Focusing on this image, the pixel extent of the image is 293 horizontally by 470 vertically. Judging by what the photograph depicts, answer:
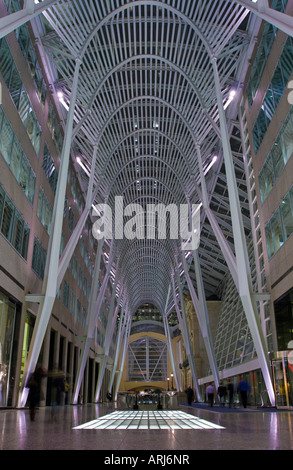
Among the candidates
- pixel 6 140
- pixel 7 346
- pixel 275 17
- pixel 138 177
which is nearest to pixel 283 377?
pixel 7 346

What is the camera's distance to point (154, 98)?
84.1ft

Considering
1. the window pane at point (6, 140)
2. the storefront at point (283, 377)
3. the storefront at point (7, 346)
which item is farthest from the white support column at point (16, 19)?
the storefront at point (283, 377)

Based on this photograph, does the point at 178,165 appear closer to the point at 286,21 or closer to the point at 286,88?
the point at 286,88

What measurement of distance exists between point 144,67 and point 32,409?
2048cm

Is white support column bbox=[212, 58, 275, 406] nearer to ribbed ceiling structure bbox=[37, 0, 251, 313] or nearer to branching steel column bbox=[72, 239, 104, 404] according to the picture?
ribbed ceiling structure bbox=[37, 0, 251, 313]

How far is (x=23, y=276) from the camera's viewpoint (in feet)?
57.4

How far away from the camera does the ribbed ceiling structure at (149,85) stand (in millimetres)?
19609

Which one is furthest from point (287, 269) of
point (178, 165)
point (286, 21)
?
point (178, 165)

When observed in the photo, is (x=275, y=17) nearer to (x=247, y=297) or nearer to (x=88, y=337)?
(x=247, y=297)

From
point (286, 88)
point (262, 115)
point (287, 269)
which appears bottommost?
point (287, 269)

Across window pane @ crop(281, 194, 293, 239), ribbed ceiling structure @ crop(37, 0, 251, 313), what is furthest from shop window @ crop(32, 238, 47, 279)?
window pane @ crop(281, 194, 293, 239)

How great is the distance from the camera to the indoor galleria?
1140cm

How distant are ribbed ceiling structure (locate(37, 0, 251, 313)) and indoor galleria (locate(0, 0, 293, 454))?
133 millimetres

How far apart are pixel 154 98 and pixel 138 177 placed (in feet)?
39.0
